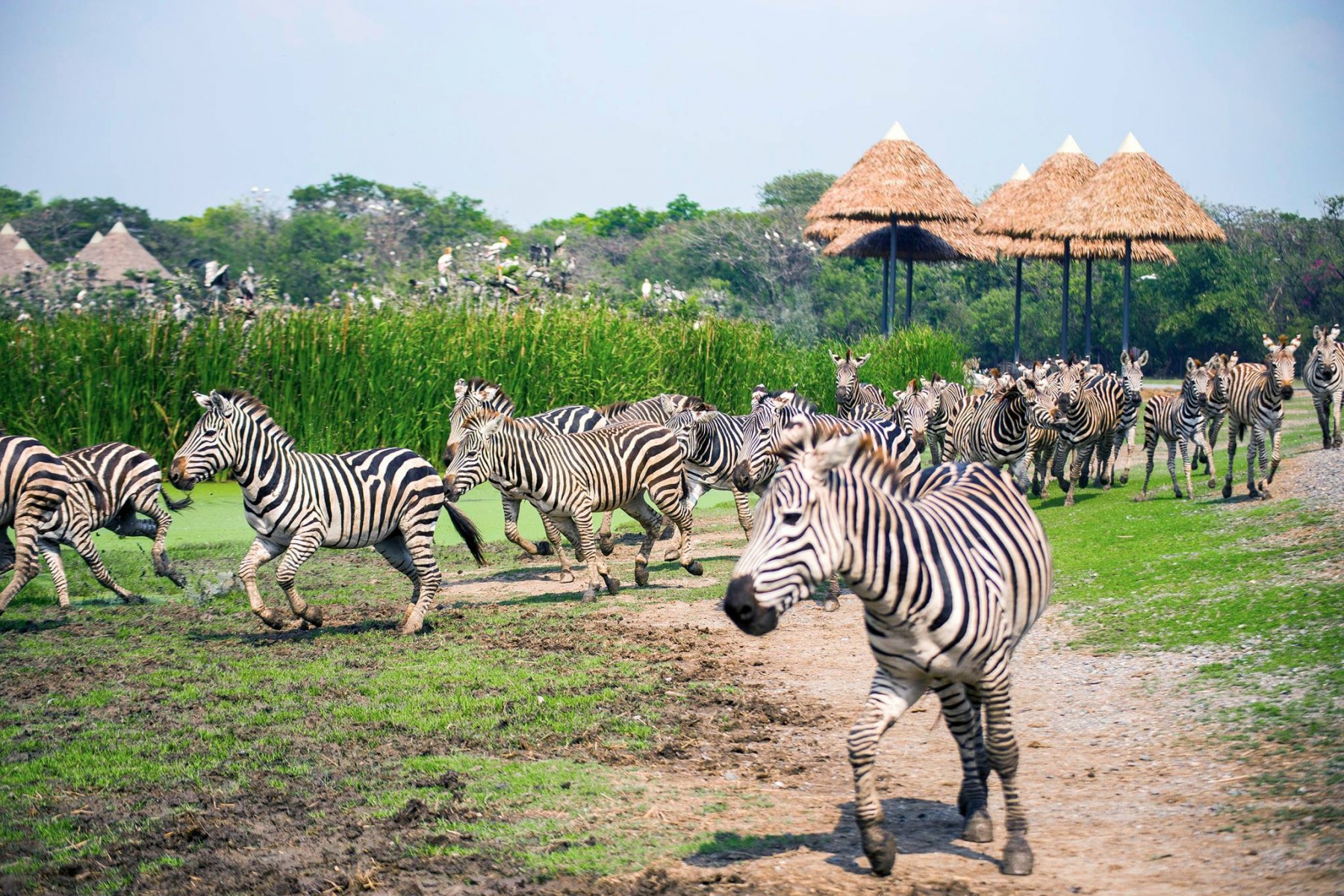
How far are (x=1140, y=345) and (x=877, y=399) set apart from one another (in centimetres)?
2859

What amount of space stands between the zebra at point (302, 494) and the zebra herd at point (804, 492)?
2 centimetres

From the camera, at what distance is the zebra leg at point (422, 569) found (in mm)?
9375

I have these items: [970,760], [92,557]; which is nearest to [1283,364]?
[970,760]

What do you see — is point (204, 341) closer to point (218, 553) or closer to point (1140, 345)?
point (218, 553)

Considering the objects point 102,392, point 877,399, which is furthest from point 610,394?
point 102,392

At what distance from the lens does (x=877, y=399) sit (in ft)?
63.1

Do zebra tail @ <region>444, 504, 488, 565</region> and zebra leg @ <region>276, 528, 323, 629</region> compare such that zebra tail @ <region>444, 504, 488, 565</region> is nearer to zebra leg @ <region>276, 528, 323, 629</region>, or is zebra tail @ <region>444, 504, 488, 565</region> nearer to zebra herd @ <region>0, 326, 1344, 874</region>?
zebra herd @ <region>0, 326, 1344, 874</region>

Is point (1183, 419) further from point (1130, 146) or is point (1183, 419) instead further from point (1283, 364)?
point (1130, 146)

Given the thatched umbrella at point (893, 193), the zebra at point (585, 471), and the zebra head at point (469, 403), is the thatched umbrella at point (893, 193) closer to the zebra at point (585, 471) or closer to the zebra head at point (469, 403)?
the zebra head at point (469, 403)

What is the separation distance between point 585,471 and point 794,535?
21.9 feet

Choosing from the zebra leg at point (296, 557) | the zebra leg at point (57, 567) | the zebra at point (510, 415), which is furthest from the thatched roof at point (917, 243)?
the zebra leg at point (296, 557)

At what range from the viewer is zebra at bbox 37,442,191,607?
406 inches

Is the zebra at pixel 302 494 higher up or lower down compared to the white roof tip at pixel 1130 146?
lower down

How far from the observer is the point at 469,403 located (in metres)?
12.0
